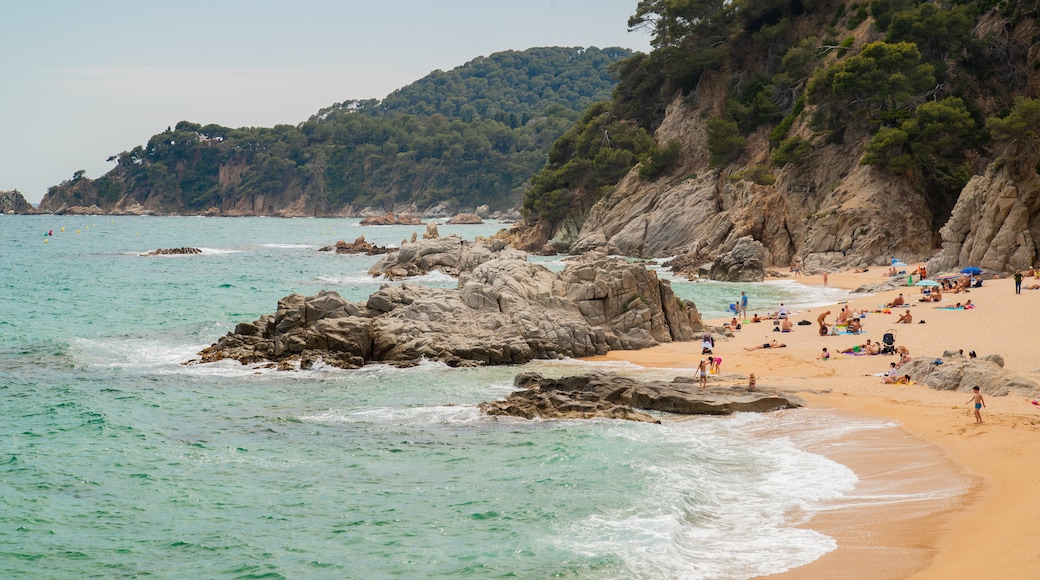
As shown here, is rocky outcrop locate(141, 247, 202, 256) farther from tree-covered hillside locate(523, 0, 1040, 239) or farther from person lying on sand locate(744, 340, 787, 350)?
person lying on sand locate(744, 340, 787, 350)

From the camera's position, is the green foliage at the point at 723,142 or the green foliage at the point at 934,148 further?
the green foliage at the point at 723,142

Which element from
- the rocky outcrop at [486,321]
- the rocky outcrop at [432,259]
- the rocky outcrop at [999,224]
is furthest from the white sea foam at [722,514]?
the rocky outcrop at [432,259]

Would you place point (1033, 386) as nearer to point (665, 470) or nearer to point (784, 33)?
point (665, 470)

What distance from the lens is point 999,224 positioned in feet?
127

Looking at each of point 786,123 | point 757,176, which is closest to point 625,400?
point 757,176

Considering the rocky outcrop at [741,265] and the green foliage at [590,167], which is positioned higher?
the green foliage at [590,167]

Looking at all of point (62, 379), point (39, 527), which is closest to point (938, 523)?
point (39, 527)

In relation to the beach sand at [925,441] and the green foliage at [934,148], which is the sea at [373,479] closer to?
the beach sand at [925,441]

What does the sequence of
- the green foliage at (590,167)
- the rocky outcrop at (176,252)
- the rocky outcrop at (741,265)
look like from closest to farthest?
the rocky outcrop at (741,265)
the rocky outcrop at (176,252)
the green foliage at (590,167)

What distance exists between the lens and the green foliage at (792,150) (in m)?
58.3

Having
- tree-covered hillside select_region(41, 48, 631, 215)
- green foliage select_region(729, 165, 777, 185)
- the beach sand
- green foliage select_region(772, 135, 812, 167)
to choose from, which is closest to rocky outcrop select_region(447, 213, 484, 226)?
tree-covered hillside select_region(41, 48, 631, 215)

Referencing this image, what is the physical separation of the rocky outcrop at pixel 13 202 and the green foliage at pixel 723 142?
16517 cm

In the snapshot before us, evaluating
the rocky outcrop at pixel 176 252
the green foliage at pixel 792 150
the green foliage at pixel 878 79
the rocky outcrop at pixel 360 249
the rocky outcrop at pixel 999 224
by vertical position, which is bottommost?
the rocky outcrop at pixel 176 252

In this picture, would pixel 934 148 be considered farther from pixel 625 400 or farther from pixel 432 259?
pixel 625 400
